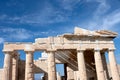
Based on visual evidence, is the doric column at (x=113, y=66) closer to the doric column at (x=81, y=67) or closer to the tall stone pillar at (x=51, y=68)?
the doric column at (x=81, y=67)

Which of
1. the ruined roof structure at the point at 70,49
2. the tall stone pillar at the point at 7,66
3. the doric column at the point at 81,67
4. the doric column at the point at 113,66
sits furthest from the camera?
the doric column at the point at 113,66

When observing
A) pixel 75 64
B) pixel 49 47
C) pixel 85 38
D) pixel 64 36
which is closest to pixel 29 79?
pixel 49 47

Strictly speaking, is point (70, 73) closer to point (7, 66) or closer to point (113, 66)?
point (113, 66)

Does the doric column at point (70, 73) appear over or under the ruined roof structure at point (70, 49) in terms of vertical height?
under

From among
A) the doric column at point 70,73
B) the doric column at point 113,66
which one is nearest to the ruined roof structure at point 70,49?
the doric column at point 113,66

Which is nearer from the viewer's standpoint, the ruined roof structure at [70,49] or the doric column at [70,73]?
the ruined roof structure at [70,49]

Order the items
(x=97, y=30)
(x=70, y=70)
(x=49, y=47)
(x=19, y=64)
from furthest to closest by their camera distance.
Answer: (x=70, y=70) → (x=19, y=64) → (x=97, y=30) → (x=49, y=47)

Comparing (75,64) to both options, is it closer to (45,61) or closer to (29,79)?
(45,61)

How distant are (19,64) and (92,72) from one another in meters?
9.15

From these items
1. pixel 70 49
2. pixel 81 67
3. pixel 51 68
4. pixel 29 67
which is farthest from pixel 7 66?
pixel 81 67

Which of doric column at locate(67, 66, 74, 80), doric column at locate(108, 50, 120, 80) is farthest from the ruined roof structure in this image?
doric column at locate(67, 66, 74, 80)

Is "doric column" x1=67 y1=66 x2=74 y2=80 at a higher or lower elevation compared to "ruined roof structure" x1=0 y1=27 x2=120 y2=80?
lower

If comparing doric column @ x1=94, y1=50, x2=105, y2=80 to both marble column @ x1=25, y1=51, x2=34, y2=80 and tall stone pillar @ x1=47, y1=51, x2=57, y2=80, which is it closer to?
tall stone pillar @ x1=47, y1=51, x2=57, y2=80

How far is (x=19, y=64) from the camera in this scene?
71.1 ft
